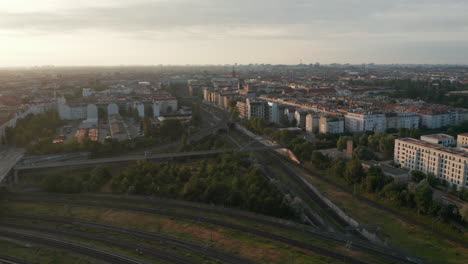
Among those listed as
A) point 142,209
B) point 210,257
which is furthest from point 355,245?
point 142,209

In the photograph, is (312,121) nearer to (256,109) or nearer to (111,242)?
(256,109)

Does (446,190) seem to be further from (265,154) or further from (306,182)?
(265,154)

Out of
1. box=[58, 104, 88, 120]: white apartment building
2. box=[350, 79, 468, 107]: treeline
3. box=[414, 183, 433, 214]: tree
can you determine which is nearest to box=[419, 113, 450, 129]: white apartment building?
box=[350, 79, 468, 107]: treeline

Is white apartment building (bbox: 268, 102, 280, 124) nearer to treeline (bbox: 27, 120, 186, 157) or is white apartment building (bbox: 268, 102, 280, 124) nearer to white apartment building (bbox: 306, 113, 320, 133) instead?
white apartment building (bbox: 306, 113, 320, 133)

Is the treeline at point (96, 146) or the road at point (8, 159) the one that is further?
the treeline at point (96, 146)

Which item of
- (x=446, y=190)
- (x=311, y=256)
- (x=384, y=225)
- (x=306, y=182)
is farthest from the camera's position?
(x=306, y=182)

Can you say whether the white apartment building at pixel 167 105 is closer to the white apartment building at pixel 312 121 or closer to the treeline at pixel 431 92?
the white apartment building at pixel 312 121

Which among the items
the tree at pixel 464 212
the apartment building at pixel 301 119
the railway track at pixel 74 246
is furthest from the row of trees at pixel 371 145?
the railway track at pixel 74 246

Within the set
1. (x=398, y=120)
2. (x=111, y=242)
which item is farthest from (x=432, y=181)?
(x=111, y=242)
